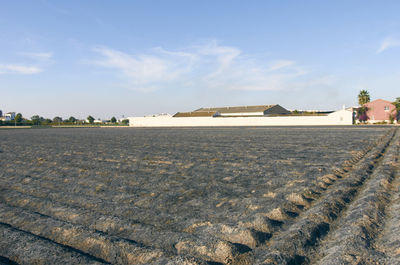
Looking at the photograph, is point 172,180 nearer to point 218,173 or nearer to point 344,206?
point 218,173

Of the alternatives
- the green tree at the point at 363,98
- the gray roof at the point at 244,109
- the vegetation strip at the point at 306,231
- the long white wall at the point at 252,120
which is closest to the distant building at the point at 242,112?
the gray roof at the point at 244,109

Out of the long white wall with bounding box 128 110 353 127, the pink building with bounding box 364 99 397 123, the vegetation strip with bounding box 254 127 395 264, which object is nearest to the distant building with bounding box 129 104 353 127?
the long white wall with bounding box 128 110 353 127

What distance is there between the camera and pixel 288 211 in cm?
442

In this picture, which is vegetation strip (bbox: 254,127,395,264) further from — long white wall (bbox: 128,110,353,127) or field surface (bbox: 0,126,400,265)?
long white wall (bbox: 128,110,353,127)

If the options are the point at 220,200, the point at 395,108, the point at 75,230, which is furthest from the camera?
the point at 395,108

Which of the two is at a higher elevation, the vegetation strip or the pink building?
the pink building

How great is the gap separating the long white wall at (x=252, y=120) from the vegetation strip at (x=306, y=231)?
52889mm

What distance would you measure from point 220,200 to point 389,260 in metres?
2.75

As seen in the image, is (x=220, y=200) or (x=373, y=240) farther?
(x=220, y=200)

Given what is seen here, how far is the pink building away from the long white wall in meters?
14.6

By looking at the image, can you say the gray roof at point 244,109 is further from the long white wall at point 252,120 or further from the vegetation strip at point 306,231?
the vegetation strip at point 306,231

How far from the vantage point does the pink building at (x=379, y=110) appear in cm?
6155

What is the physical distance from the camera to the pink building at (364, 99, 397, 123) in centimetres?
6155

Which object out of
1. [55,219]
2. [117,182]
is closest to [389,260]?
[55,219]
